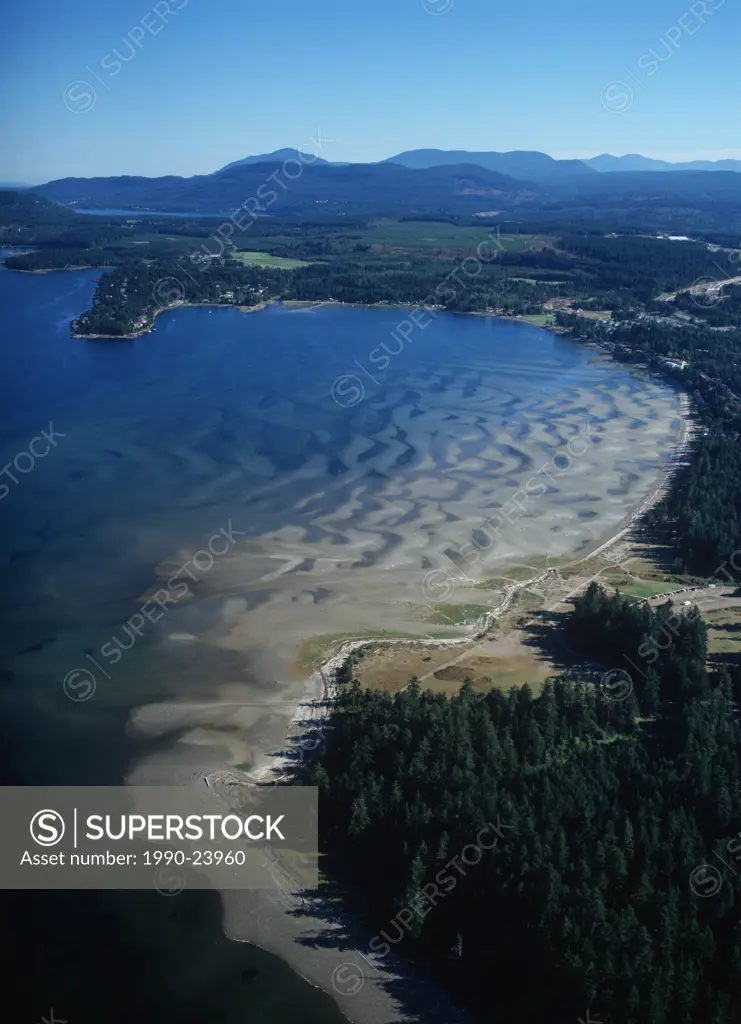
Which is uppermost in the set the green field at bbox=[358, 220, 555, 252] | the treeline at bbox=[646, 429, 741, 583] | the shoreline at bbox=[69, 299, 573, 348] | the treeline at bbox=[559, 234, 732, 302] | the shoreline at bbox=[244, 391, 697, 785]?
the green field at bbox=[358, 220, 555, 252]

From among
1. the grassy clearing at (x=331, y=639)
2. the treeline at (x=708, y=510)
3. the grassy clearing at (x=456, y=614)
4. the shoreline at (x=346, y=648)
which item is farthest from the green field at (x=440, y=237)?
the grassy clearing at (x=331, y=639)

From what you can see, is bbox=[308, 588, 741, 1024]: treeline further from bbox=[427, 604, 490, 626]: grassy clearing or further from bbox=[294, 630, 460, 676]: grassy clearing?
bbox=[427, 604, 490, 626]: grassy clearing

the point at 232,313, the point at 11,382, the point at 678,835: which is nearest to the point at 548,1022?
the point at 678,835

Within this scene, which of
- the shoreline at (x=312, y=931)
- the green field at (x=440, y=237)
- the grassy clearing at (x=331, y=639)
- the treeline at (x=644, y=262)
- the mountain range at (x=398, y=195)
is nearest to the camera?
the shoreline at (x=312, y=931)

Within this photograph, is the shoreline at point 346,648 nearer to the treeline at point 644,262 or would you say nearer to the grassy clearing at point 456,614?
the grassy clearing at point 456,614

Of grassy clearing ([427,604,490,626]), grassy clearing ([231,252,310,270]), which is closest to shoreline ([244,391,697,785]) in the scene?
grassy clearing ([427,604,490,626])

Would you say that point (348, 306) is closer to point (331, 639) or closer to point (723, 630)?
point (331, 639)

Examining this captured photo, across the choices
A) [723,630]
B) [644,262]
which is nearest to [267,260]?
[644,262]
